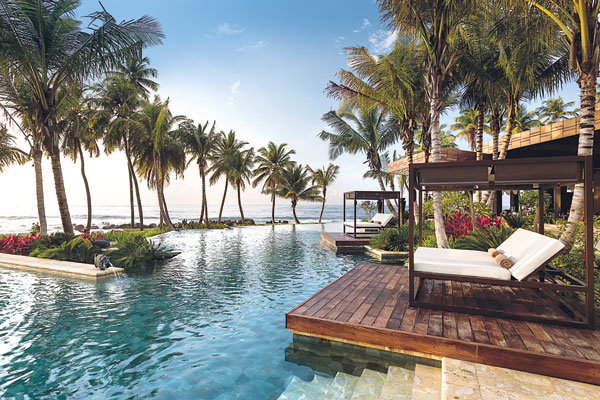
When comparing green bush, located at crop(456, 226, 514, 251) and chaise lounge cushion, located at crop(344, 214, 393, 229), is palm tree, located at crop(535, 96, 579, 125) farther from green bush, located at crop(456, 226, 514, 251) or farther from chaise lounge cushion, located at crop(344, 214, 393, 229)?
green bush, located at crop(456, 226, 514, 251)

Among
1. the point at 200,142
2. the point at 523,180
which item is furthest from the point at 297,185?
the point at 523,180

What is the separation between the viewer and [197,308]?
15.5 ft

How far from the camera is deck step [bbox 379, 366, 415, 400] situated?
235cm

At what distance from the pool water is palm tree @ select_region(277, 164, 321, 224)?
2095 cm

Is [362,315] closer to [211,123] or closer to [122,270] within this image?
[122,270]

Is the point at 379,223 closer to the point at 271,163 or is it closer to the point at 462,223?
the point at 462,223

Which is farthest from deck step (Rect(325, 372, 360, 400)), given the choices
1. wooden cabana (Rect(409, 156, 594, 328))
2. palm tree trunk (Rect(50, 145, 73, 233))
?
palm tree trunk (Rect(50, 145, 73, 233))

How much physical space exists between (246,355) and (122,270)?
541cm

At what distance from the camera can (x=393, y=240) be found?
31.0 feet

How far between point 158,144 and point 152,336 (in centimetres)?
1642

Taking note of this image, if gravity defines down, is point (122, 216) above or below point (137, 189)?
below

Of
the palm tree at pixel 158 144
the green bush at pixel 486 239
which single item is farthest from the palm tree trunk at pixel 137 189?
the green bush at pixel 486 239

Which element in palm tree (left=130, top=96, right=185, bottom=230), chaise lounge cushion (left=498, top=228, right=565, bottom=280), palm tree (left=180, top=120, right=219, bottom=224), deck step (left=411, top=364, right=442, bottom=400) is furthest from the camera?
palm tree (left=180, top=120, right=219, bottom=224)

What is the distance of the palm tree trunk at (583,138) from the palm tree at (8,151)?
18944 millimetres
